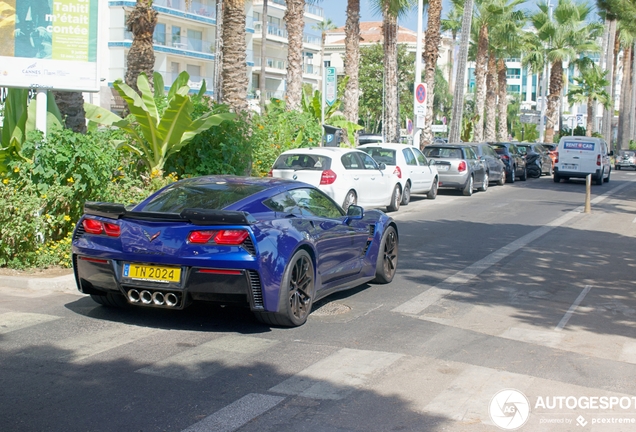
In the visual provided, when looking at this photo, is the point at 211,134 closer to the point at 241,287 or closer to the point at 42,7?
the point at 42,7

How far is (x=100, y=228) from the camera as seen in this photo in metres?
7.60

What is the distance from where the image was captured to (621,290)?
10.5 m

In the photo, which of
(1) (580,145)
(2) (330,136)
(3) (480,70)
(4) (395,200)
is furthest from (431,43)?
(4) (395,200)

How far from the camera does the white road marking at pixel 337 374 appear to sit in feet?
18.9

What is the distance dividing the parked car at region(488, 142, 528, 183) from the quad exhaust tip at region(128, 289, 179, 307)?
89.9 feet

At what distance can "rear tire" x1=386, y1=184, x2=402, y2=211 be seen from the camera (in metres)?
20.8

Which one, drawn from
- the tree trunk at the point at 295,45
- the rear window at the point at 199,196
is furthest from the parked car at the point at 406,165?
the rear window at the point at 199,196

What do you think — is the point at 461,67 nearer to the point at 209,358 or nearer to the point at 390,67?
the point at 390,67

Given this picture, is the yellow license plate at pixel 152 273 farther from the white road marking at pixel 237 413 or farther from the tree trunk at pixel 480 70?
the tree trunk at pixel 480 70

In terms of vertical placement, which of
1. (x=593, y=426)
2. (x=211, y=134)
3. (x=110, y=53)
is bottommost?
(x=593, y=426)

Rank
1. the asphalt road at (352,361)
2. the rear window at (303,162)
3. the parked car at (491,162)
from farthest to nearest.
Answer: the parked car at (491,162) < the rear window at (303,162) < the asphalt road at (352,361)

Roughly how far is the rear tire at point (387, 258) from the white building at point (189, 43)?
32858 millimetres

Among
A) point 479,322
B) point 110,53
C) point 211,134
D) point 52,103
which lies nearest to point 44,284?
point 52,103

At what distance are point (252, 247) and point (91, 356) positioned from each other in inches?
65.0
